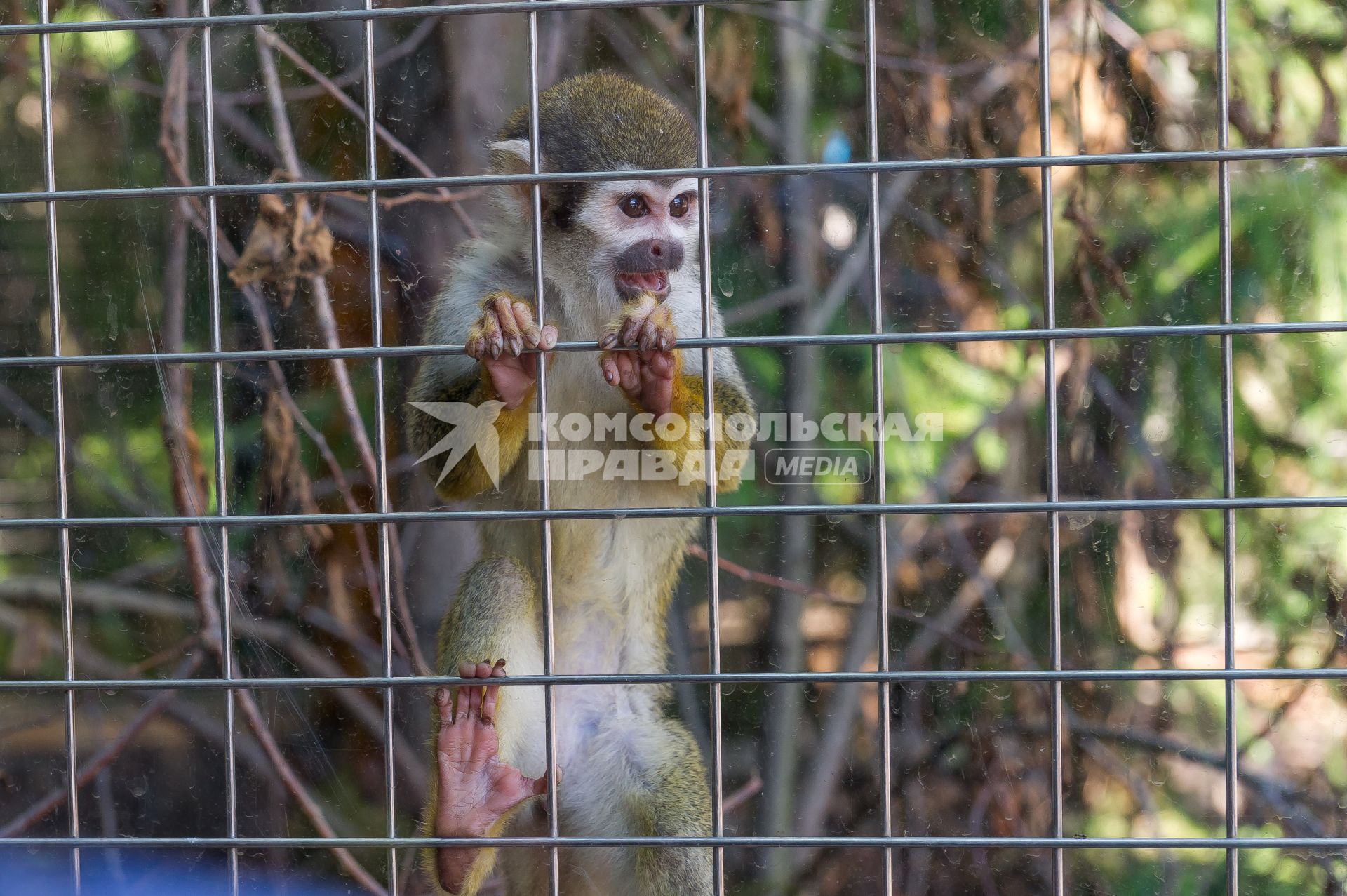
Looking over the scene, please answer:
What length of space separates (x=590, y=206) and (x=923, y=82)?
0.85 metres

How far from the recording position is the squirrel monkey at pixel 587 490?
64.0 inches

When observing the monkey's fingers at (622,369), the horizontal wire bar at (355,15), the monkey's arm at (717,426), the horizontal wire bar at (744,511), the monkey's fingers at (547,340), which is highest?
the horizontal wire bar at (355,15)

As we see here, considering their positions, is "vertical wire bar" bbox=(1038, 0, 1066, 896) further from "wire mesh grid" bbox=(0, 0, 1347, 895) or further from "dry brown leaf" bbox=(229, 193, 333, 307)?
"dry brown leaf" bbox=(229, 193, 333, 307)

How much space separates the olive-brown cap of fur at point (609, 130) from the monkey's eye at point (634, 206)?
55 mm

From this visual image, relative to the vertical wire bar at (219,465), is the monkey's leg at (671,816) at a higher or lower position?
lower

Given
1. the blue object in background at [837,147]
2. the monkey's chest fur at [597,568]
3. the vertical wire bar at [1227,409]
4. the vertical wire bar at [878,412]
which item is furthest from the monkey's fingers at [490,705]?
the blue object in background at [837,147]

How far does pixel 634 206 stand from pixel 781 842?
1003mm

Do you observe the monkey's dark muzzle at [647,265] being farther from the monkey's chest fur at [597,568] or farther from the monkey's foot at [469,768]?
the monkey's foot at [469,768]

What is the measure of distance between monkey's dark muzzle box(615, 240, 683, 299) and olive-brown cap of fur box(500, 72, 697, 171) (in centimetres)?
13

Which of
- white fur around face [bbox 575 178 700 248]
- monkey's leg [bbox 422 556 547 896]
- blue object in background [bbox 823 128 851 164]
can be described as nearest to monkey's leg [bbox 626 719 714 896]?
monkey's leg [bbox 422 556 547 896]

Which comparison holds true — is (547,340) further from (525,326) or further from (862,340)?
(862,340)

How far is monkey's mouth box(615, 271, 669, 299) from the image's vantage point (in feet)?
5.30

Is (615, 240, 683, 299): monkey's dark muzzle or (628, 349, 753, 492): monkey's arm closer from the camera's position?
(628, 349, 753, 492): monkey's arm

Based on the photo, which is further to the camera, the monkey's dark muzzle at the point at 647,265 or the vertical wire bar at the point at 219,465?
the monkey's dark muzzle at the point at 647,265
